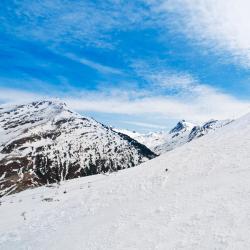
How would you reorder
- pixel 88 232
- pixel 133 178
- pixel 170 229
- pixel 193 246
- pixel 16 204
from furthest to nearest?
pixel 16 204 < pixel 133 178 < pixel 88 232 < pixel 170 229 < pixel 193 246

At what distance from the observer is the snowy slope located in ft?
56.9

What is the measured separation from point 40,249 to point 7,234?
4.35 metres

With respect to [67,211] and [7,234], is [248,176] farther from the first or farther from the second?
[7,234]

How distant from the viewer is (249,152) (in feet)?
89.7

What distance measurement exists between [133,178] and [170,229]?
11.1 m

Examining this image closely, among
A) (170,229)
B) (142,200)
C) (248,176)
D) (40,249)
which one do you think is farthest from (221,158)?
(40,249)

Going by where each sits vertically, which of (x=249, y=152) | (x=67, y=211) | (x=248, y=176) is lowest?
(x=67, y=211)

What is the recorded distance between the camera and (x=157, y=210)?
2075 centimetres

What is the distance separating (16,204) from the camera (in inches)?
1264

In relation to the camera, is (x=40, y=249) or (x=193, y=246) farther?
(x=40, y=249)

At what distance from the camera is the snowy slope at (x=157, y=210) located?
56.9ft

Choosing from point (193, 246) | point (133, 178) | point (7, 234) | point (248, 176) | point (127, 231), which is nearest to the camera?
point (193, 246)

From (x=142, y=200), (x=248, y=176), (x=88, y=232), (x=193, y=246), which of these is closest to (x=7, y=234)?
(x=88, y=232)

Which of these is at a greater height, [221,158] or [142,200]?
[221,158]
